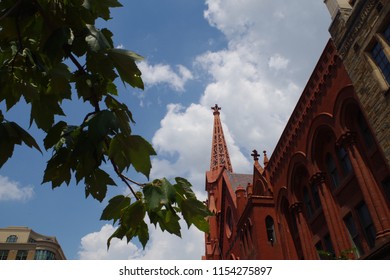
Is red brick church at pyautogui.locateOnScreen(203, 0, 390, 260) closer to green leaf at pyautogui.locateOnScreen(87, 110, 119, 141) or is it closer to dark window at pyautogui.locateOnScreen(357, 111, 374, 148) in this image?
dark window at pyautogui.locateOnScreen(357, 111, 374, 148)

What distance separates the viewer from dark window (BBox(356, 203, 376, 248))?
47.1ft

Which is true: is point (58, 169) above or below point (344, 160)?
below

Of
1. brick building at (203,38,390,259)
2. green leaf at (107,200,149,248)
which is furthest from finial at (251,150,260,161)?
green leaf at (107,200,149,248)

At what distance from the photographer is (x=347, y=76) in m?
15.6

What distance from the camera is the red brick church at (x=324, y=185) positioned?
14203 millimetres

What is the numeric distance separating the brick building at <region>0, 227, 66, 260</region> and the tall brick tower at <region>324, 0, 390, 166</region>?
7230 centimetres

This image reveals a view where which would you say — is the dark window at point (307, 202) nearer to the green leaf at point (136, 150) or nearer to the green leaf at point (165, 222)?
the green leaf at point (165, 222)

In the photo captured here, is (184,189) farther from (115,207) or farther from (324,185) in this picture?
(324,185)

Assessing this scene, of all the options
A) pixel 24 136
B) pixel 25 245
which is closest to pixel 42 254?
pixel 25 245

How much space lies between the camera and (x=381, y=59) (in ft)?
43.5

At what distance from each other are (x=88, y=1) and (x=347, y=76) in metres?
15.7

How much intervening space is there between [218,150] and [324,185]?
147 ft
